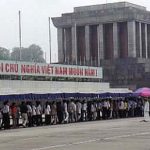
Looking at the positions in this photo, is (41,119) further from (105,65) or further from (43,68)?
(105,65)

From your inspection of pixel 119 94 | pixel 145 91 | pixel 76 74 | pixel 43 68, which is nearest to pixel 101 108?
pixel 119 94

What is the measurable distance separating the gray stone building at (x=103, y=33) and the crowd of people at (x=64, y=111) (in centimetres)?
3970

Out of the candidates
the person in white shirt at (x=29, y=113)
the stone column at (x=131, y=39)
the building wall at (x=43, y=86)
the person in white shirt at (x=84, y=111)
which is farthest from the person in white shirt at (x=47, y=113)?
the stone column at (x=131, y=39)

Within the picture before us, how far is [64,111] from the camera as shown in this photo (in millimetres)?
37094

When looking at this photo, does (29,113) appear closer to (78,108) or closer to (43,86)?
(78,108)

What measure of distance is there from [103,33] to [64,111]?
6906cm

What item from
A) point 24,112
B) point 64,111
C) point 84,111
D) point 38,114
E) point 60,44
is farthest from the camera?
point 60,44

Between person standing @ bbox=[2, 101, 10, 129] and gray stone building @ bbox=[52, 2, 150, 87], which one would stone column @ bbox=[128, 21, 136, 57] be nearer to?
gray stone building @ bbox=[52, 2, 150, 87]

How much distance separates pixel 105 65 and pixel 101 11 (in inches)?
654

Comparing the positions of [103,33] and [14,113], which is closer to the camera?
[14,113]

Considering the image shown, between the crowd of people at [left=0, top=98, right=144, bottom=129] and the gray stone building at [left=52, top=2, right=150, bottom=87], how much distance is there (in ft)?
130

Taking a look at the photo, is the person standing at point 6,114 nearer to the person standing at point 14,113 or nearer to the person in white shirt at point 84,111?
the person standing at point 14,113

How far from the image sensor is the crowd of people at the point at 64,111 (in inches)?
1293

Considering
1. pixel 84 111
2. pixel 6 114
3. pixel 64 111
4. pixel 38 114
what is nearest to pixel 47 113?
pixel 38 114
